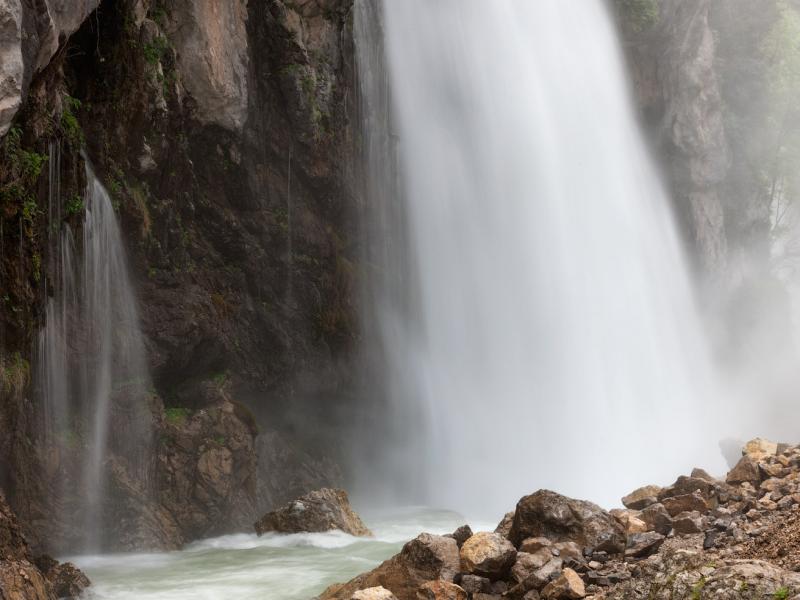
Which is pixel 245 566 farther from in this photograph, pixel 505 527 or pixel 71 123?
pixel 71 123

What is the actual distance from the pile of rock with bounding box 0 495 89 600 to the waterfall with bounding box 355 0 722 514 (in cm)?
1125

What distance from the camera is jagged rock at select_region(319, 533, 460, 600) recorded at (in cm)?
709

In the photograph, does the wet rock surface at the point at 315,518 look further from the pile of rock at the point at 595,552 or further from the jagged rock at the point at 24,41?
the jagged rock at the point at 24,41

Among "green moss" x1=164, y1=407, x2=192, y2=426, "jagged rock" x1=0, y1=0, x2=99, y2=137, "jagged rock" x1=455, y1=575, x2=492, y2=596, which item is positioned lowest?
"jagged rock" x1=455, y1=575, x2=492, y2=596

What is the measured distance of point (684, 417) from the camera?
79.6 feet

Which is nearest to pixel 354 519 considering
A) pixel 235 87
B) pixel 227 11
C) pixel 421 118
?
pixel 235 87

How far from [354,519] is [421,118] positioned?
467 inches

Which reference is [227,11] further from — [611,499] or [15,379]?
[611,499]

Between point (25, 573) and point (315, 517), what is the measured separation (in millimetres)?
6051

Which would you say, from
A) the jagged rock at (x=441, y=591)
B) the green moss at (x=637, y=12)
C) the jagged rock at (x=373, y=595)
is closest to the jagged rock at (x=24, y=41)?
the jagged rock at (x=373, y=595)

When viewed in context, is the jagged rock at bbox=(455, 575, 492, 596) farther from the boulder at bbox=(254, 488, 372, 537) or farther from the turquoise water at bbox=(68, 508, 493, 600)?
the boulder at bbox=(254, 488, 372, 537)

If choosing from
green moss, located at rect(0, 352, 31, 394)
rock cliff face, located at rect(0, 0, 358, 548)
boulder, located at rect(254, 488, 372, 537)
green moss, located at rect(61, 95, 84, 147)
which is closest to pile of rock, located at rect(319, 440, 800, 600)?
boulder, located at rect(254, 488, 372, 537)

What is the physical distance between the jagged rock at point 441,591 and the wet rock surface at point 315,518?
6.38 metres

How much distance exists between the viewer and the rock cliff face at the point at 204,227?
1063 centimetres
